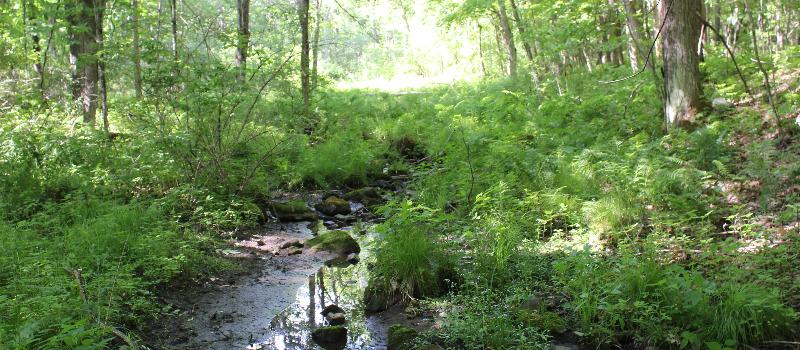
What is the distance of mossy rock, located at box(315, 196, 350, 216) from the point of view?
10.0 metres

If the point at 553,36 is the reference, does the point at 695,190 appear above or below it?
below

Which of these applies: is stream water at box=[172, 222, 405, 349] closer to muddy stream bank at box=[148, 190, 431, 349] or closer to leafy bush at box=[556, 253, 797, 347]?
muddy stream bank at box=[148, 190, 431, 349]

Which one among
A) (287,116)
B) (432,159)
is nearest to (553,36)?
(432,159)

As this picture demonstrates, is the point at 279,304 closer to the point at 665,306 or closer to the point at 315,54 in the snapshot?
the point at 665,306

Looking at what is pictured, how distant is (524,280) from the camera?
5.85 m

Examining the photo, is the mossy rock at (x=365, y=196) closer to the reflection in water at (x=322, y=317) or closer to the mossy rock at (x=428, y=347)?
the reflection in water at (x=322, y=317)

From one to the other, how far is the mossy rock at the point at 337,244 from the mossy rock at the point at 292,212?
169 centimetres

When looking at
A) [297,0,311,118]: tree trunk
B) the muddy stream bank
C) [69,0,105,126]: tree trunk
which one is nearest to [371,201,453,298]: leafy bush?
the muddy stream bank

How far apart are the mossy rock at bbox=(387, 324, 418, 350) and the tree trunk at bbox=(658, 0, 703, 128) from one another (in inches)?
233

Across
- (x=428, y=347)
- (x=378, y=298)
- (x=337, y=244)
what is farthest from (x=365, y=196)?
(x=428, y=347)

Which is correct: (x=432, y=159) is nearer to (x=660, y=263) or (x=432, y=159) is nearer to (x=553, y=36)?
(x=553, y=36)

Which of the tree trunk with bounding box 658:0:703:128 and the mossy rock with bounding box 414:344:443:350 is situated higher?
the tree trunk with bounding box 658:0:703:128

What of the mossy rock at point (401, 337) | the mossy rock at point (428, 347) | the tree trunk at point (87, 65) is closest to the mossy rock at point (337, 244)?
the mossy rock at point (401, 337)

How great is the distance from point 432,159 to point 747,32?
11875 mm
